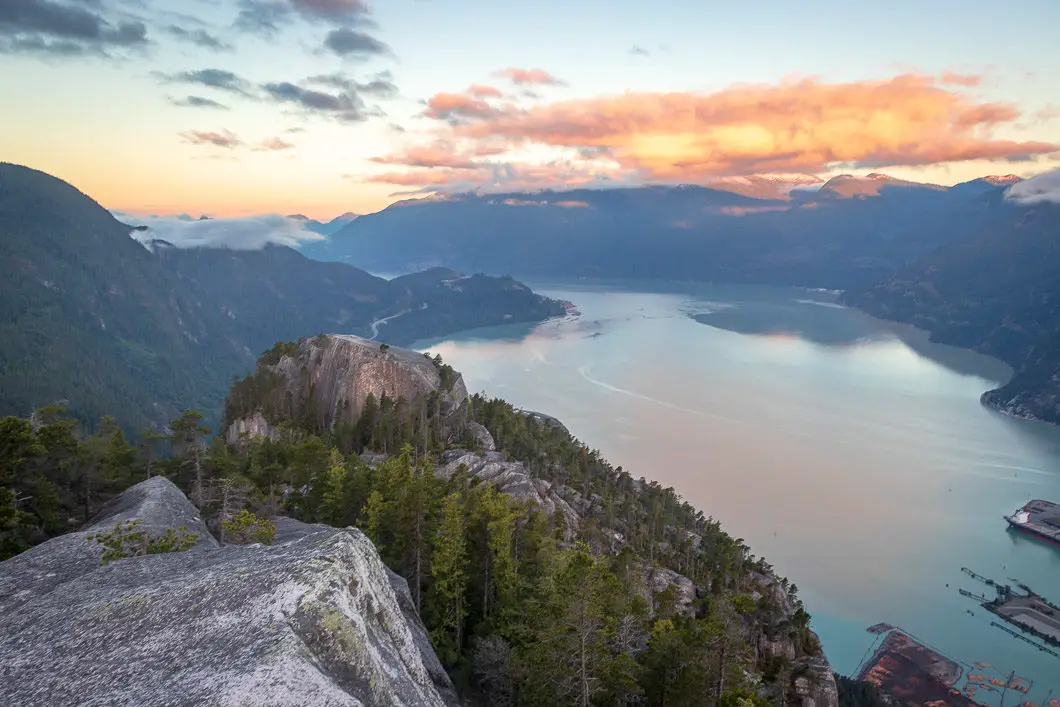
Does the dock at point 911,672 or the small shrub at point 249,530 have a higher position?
the small shrub at point 249,530

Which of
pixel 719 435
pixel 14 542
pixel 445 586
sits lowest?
pixel 719 435

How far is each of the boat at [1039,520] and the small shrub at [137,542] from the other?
11507cm

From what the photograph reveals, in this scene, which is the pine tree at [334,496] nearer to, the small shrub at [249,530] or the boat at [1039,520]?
the small shrub at [249,530]

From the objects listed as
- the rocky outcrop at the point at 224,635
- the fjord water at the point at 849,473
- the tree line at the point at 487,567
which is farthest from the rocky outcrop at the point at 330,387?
the rocky outcrop at the point at 224,635

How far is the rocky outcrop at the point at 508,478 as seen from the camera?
46.6 metres

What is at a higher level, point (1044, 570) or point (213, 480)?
point (213, 480)

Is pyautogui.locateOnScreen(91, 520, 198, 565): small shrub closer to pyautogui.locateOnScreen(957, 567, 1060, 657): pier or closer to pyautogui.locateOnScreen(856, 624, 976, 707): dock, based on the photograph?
pyautogui.locateOnScreen(856, 624, 976, 707): dock

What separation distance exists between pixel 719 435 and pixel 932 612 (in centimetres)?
5287

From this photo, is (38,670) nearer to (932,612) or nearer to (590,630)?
(590,630)

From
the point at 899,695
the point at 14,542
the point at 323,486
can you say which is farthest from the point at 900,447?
the point at 14,542

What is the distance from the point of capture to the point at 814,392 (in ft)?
540

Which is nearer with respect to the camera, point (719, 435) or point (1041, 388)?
point (719, 435)

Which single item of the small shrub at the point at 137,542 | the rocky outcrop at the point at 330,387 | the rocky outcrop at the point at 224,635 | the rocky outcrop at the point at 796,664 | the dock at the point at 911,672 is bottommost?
the dock at the point at 911,672

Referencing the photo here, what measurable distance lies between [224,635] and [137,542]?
404 inches
